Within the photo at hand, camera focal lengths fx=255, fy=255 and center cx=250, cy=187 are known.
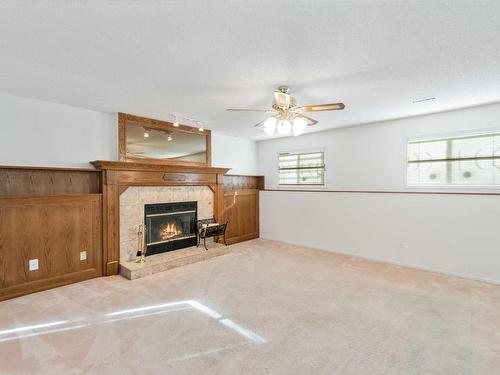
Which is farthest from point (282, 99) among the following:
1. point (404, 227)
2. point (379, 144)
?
point (404, 227)

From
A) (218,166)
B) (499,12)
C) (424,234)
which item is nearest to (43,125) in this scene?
(218,166)

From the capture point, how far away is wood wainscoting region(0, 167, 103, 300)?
306cm

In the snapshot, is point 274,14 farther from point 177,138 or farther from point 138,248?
point 138,248

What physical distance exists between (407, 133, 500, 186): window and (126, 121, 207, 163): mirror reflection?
389cm

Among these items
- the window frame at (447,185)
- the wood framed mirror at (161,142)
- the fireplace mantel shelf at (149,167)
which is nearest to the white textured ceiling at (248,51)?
the window frame at (447,185)

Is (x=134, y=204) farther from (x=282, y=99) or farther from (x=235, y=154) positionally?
(x=282, y=99)

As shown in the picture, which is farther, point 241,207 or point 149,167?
point 241,207

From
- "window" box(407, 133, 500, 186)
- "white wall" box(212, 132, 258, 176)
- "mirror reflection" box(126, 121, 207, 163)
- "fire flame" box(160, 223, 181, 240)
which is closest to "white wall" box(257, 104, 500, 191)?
"window" box(407, 133, 500, 186)

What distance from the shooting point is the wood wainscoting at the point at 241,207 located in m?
5.71

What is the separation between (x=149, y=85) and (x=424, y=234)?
4.54m

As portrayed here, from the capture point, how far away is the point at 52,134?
3.47m

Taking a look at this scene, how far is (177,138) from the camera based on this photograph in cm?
475

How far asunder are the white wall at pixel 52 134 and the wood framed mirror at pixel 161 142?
0.57 ft

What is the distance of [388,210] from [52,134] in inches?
209
